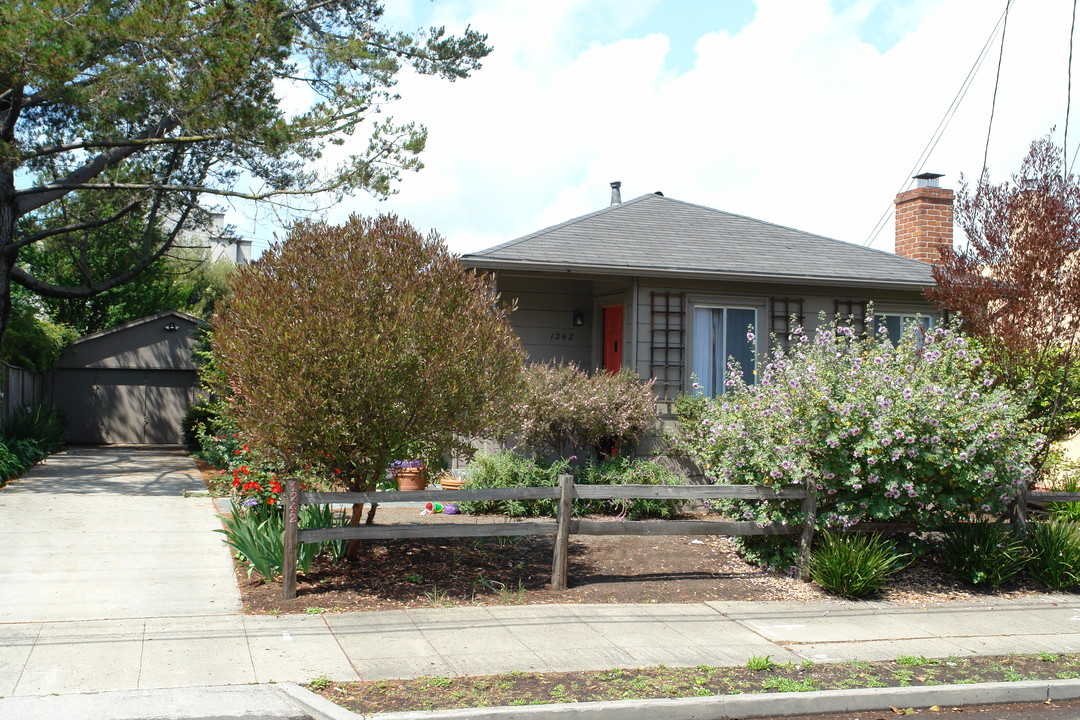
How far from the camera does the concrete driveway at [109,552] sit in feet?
24.4

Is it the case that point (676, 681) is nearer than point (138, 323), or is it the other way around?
point (676, 681)

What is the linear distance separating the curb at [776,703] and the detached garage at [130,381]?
22.4 meters

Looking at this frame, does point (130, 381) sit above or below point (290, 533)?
above

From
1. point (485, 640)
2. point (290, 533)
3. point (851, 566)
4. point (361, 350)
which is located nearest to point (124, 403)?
point (290, 533)

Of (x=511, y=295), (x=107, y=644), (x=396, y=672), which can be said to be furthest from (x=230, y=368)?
(x=511, y=295)

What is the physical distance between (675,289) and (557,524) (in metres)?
6.34

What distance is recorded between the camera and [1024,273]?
406 inches

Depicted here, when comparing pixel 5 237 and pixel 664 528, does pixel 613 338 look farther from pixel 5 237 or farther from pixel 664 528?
pixel 5 237

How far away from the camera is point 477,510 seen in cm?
1171

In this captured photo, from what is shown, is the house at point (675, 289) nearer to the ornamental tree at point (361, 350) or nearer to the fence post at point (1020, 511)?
the fence post at point (1020, 511)

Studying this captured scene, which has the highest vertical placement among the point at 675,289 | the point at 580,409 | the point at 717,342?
the point at 675,289

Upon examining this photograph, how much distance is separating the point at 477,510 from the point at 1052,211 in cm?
767

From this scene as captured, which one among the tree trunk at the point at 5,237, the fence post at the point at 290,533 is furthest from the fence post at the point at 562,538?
the tree trunk at the point at 5,237

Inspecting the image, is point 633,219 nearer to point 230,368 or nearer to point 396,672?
point 230,368
